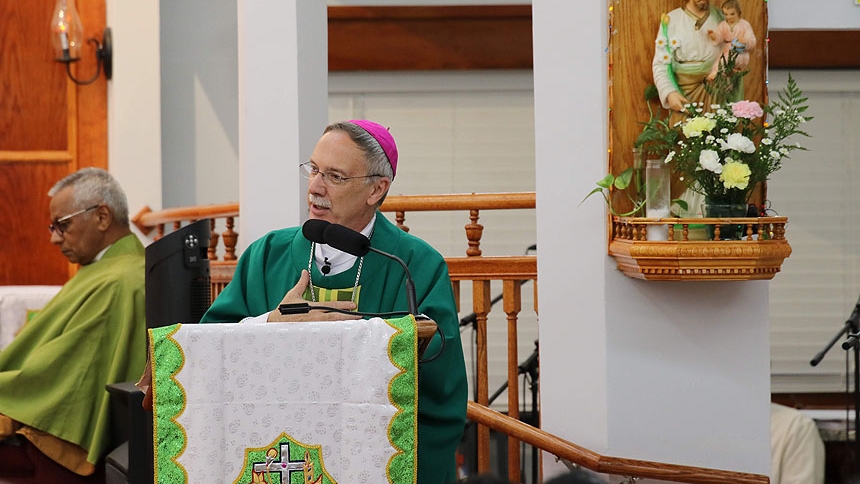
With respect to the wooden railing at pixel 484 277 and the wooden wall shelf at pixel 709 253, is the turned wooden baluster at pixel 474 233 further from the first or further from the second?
the wooden wall shelf at pixel 709 253

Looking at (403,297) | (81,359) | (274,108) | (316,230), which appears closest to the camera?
(316,230)

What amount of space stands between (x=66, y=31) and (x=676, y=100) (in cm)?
444

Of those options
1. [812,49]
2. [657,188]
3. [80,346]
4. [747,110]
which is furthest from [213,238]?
[812,49]

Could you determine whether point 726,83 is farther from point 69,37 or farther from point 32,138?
point 32,138

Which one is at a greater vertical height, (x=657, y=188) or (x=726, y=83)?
(x=726, y=83)

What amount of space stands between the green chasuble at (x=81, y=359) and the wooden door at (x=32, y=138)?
A: 91.4 inches

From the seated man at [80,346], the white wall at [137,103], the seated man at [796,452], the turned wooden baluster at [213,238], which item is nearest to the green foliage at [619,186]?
the seated man at [80,346]

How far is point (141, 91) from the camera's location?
23.6 ft

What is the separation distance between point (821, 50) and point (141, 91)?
4.55 meters

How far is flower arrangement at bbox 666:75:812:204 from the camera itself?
12.1 ft

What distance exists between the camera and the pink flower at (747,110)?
3.70 meters

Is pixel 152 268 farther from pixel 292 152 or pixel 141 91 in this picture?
pixel 141 91

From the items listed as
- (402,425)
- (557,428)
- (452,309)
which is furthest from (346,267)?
(557,428)

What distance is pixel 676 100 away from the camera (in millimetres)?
3857
